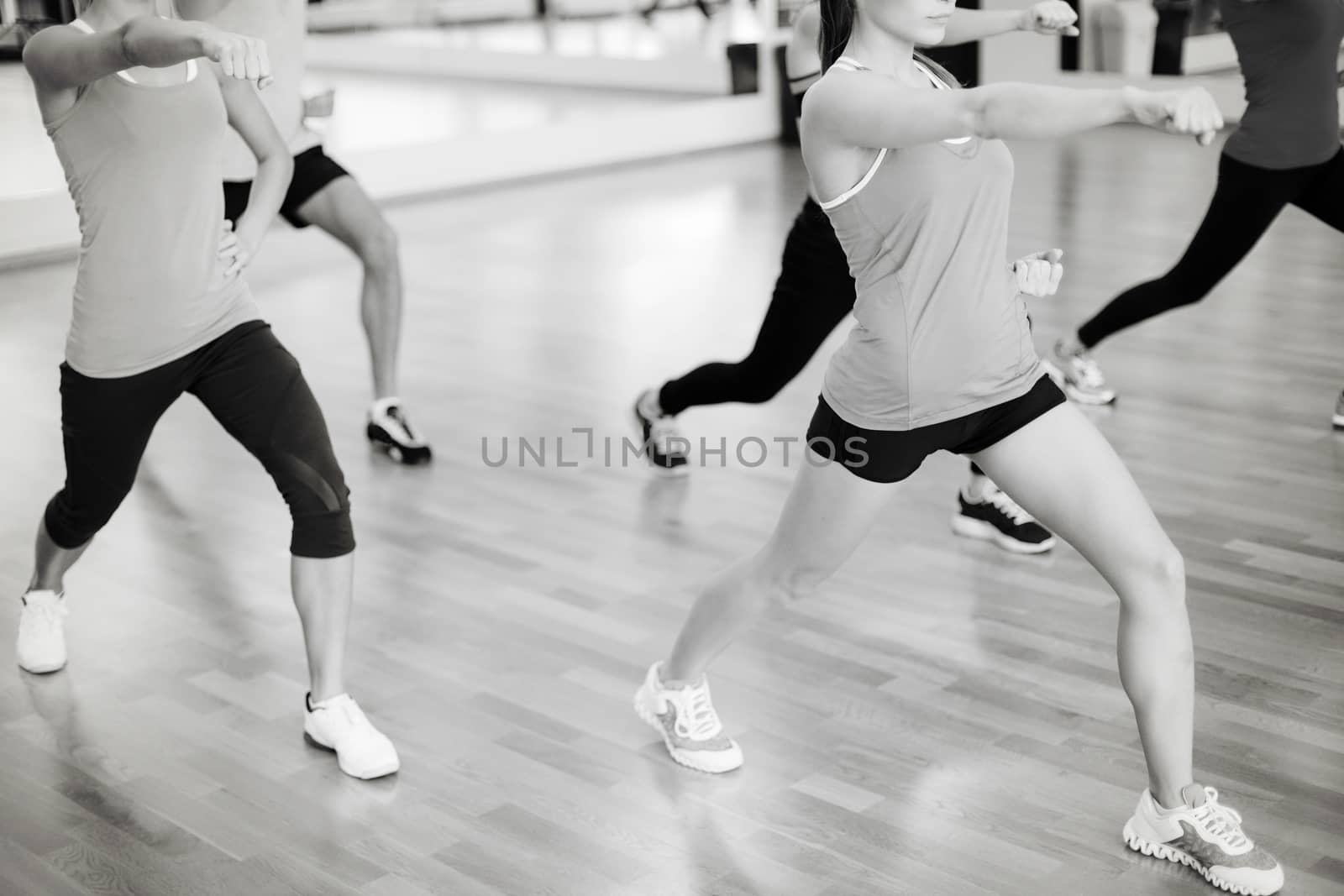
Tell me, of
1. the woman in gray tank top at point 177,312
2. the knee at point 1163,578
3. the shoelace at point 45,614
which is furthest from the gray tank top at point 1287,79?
the shoelace at point 45,614

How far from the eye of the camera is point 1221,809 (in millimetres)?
2391

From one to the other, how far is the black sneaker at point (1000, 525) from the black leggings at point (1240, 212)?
3.32 ft

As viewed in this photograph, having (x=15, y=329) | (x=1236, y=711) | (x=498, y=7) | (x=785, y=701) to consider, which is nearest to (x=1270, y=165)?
(x=1236, y=711)

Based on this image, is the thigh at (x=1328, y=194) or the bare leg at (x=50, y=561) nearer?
the bare leg at (x=50, y=561)

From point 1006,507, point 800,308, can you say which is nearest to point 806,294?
point 800,308

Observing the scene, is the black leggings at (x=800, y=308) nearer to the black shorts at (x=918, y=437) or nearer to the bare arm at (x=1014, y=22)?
the bare arm at (x=1014, y=22)

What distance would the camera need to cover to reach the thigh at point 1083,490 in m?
2.24

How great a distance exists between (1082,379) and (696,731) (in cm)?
240

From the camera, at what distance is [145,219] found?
103 inches

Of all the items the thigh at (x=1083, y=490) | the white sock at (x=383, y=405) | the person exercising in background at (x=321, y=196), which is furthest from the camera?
the white sock at (x=383, y=405)

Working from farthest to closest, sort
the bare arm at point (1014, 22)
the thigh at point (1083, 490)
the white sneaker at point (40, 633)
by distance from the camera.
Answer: the white sneaker at point (40, 633), the bare arm at point (1014, 22), the thigh at point (1083, 490)

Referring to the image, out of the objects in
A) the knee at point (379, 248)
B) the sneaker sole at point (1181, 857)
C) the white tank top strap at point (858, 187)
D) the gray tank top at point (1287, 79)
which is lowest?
the sneaker sole at point (1181, 857)

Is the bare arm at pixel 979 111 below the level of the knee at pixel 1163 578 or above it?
above

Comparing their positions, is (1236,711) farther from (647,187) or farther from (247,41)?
(647,187)
